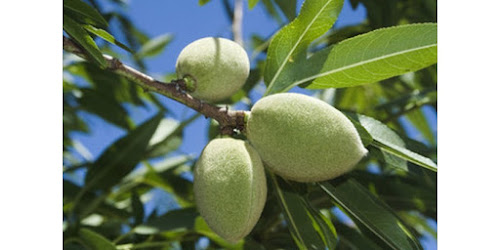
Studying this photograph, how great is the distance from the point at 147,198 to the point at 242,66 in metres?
0.88

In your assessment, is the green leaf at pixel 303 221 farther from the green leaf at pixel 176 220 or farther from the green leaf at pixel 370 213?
the green leaf at pixel 176 220

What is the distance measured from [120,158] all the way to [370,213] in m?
0.61

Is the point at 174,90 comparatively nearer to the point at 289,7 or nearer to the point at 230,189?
the point at 230,189

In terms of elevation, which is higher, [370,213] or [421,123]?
[370,213]

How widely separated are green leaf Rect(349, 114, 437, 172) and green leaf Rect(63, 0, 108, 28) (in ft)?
1.34

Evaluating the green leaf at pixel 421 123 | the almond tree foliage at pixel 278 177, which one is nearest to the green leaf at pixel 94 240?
the almond tree foliage at pixel 278 177

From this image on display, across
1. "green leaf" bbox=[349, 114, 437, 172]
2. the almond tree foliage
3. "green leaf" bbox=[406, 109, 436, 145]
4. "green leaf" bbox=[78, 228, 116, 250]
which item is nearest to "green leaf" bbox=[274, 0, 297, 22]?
the almond tree foliage

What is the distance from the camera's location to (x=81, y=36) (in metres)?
0.79

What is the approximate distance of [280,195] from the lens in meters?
0.98

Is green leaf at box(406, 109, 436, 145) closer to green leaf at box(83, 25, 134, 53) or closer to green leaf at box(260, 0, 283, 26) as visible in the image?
green leaf at box(260, 0, 283, 26)

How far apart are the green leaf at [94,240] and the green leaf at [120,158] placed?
28cm

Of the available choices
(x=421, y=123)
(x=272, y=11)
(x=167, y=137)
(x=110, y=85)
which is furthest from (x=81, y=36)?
(x=421, y=123)

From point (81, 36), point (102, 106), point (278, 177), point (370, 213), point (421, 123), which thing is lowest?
point (421, 123)
